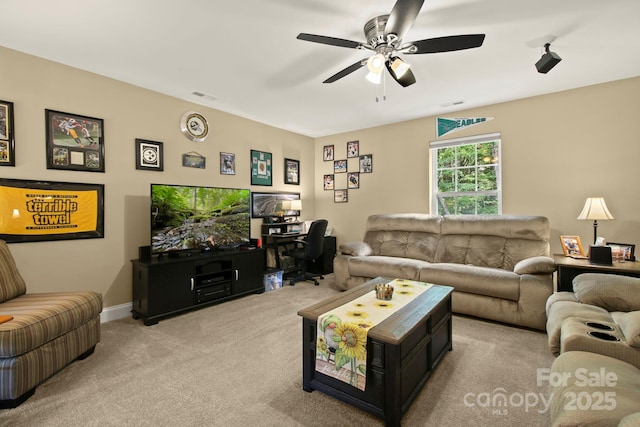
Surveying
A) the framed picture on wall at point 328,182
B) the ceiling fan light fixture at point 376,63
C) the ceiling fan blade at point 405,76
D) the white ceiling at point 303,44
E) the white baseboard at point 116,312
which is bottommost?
the white baseboard at point 116,312

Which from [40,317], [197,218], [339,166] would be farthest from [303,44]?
[339,166]

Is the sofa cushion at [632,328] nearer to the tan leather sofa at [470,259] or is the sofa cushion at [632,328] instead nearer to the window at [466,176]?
the tan leather sofa at [470,259]

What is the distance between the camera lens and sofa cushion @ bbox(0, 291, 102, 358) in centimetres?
176

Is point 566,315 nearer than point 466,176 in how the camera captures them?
Yes

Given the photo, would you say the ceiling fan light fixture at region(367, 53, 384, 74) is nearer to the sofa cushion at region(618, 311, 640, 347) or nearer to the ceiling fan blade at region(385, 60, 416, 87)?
the ceiling fan blade at region(385, 60, 416, 87)

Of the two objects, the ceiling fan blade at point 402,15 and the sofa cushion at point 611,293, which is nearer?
the ceiling fan blade at point 402,15

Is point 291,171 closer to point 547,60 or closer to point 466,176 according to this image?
point 466,176

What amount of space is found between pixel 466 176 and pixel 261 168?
10.2 ft

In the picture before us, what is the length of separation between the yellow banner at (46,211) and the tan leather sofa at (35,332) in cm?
33

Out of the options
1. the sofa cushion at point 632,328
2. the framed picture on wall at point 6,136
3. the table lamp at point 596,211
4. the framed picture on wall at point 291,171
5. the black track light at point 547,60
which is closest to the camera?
the sofa cushion at point 632,328

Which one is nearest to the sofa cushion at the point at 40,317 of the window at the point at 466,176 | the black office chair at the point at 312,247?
the black office chair at the point at 312,247

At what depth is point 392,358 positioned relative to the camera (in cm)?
157

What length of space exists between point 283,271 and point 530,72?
13.0ft

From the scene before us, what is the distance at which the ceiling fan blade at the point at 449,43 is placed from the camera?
1.91m
